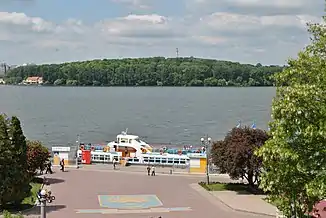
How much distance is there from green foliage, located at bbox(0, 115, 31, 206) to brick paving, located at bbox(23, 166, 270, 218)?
1558 millimetres

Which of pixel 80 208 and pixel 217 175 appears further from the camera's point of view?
pixel 217 175

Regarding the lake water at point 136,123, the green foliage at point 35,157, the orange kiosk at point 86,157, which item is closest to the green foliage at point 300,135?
the green foliage at point 35,157

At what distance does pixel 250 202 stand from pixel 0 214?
46.1 feet

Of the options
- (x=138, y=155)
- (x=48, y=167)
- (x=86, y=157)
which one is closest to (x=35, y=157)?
(x=48, y=167)

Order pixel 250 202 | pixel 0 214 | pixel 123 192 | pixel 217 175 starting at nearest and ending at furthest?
pixel 0 214 < pixel 250 202 < pixel 123 192 < pixel 217 175

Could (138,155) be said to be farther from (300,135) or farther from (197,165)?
(300,135)

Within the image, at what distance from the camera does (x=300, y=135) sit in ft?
48.0

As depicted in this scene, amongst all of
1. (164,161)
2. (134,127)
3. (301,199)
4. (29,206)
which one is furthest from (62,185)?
(134,127)

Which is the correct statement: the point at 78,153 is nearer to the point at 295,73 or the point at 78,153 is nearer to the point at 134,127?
the point at 295,73

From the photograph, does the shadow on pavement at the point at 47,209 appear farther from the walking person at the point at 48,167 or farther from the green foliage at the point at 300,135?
the green foliage at the point at 300,135

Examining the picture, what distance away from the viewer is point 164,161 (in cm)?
5450

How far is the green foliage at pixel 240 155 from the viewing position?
36.1m

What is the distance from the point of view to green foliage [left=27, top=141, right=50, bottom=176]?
38422 mm

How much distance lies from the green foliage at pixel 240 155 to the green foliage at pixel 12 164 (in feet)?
43.0
